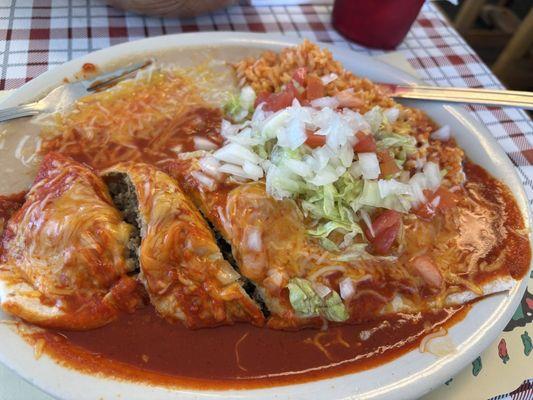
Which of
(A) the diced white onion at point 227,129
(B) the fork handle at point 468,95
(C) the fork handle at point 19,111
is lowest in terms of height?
(C) the fork handle at point 19,111

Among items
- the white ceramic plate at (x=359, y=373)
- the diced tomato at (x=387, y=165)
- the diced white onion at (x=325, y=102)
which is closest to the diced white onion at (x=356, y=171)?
the diced tomato at (x=387, y=165)

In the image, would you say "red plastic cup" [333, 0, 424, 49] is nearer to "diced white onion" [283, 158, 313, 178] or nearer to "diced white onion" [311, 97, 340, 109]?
"diced white onion" [311, 97, 340, 109]

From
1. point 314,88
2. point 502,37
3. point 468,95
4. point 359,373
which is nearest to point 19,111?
point 314,88

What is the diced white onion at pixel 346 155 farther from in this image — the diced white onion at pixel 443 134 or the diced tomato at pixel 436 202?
the diced white onion at pixel 443 134

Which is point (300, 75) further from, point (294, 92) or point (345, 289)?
point (345, 289)

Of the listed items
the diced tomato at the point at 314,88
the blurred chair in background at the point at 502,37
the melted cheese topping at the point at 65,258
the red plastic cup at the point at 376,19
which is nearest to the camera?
the melted cheese topping at the point at 65,258

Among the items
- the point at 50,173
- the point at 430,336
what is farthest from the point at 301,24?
the point at 430,336
